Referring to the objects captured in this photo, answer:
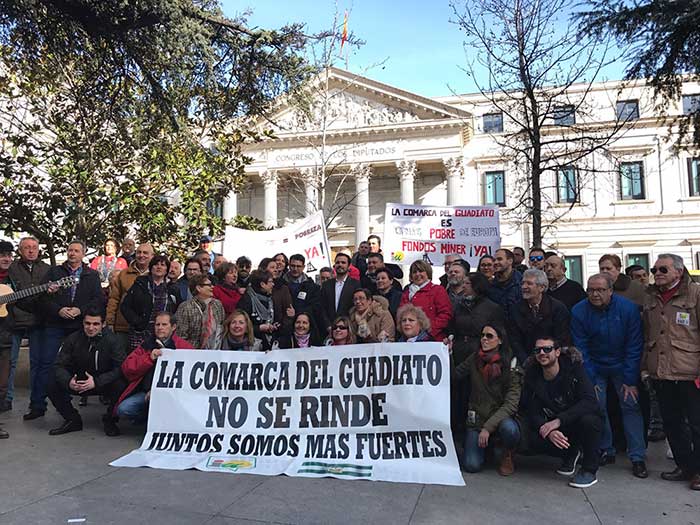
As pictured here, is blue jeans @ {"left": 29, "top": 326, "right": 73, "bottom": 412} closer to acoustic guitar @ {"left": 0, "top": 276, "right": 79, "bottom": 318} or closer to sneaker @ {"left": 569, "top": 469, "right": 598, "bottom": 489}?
acoustic guitar @ {"left": 0, "top": 276, "right": 79, "bottom": 318}

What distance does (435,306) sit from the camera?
21.6 ft

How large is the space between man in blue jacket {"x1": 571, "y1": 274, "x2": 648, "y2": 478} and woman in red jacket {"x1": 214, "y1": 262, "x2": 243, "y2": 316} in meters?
4.31

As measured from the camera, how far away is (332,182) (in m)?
45.3

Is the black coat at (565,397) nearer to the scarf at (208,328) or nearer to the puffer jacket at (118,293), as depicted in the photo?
the scarf at (208,328)

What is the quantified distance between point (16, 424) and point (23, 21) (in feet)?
15.1

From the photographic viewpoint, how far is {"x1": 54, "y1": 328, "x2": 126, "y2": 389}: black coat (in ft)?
21.1

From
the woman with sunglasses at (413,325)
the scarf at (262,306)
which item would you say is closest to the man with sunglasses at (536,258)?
the woman with sunglasses at (413,325)

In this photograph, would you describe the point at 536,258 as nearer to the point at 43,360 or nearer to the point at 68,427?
the point at 68,427

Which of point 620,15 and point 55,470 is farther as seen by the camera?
point 620,15

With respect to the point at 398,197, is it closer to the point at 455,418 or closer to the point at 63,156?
the point at 63,156

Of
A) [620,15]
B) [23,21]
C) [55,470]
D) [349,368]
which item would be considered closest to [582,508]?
[349,368]

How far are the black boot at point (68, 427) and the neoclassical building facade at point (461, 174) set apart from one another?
3128cm

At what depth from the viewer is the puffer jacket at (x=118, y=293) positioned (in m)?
7.33

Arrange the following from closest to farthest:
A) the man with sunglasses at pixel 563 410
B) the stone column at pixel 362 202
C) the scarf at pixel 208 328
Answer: the man with sunglasses at pixel 563 410 < the scarf at pixel 208 328 < the stone column at pixel 362 202
